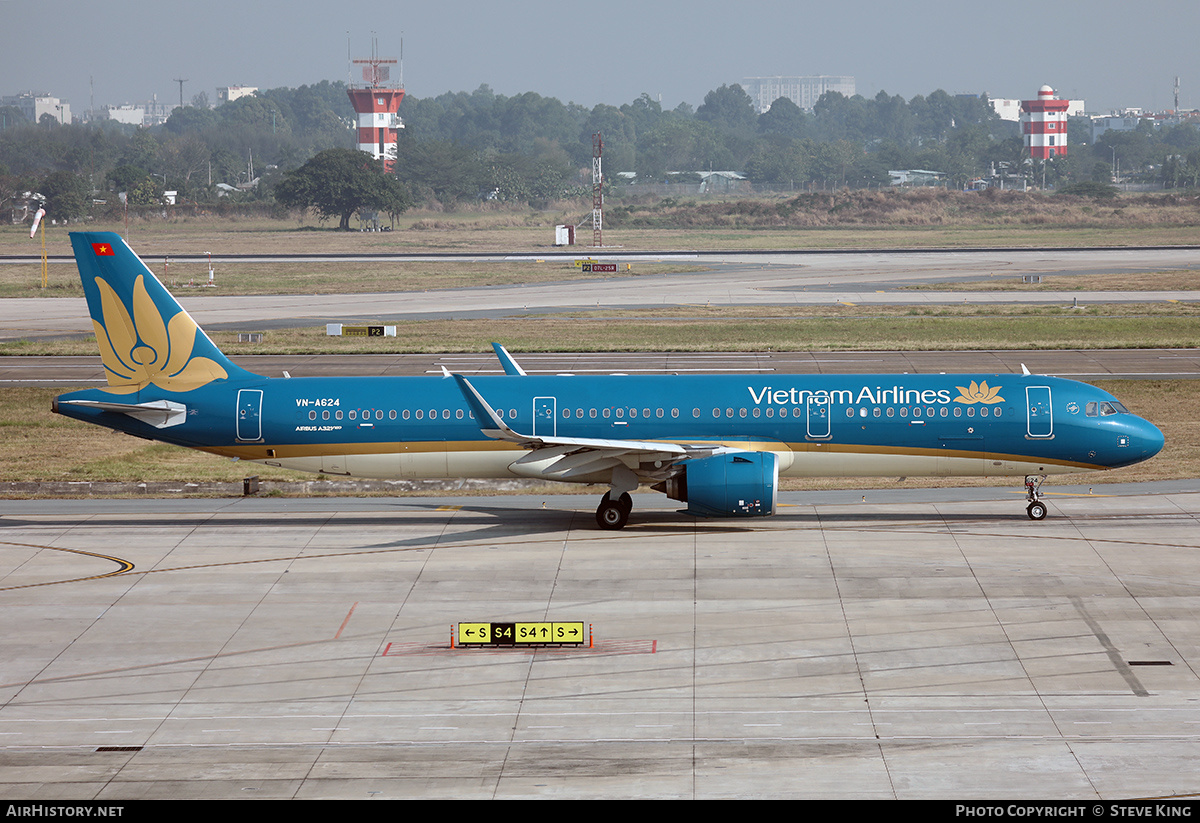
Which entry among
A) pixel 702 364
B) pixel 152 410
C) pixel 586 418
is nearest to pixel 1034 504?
pixel 586 418

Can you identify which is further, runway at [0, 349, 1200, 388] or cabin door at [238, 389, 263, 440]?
runway at [0, 349, 1200, 388]

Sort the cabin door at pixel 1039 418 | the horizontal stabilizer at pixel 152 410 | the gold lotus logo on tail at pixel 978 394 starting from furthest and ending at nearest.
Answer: the horizontal stabilizer at pixel 152 410 → the gold lotus logo on tail at pixel 978 394 → the cabin door at pixel 1039 418

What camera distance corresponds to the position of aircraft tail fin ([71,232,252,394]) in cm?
3581

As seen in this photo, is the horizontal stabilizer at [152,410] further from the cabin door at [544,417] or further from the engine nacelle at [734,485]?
the engine nacelle at [734,485]

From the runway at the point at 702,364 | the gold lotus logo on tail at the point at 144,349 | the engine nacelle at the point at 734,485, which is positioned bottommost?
the engine nacelle at the point at 734,485

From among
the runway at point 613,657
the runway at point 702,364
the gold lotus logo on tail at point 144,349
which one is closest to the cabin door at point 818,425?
the runway at point 613,657

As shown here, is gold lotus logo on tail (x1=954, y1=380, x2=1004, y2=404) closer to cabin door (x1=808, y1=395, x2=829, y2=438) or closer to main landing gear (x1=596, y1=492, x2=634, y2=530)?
cabin door (x1=808, y1=395, x2=829, y2=438)

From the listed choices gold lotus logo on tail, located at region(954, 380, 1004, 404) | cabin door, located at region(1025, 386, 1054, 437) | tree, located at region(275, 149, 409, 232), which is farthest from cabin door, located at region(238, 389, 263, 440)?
tree, located at region(275, 149, 409, 232)

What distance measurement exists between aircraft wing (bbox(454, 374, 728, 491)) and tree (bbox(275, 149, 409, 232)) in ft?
544

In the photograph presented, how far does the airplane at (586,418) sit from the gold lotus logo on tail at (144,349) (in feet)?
0.14

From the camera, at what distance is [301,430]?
118 feet

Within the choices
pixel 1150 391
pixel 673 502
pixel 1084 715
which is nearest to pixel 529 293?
pixel 1150 391

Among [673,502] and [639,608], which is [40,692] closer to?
[639,608]

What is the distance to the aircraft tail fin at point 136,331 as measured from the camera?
35.8 meters
